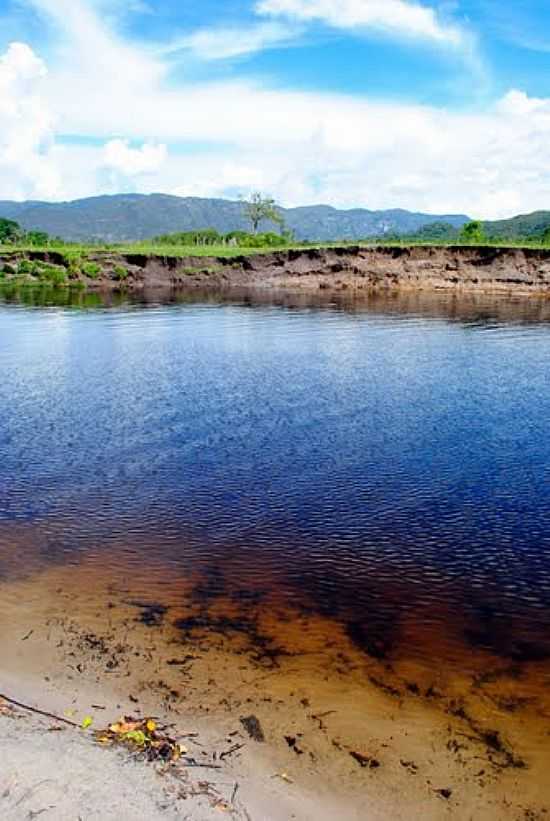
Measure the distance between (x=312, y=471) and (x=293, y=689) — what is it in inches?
415

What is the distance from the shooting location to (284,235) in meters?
139

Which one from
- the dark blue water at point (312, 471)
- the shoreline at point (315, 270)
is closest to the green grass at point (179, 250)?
the shoreline at point (315, 270)

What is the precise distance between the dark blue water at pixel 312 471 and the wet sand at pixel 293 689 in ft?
2.73

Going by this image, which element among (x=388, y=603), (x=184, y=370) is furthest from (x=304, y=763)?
(x=184, y=370)

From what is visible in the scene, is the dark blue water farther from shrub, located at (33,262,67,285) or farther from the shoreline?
shrub, located at (33,262,67,285)

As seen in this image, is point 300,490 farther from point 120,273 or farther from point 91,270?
point 91,270

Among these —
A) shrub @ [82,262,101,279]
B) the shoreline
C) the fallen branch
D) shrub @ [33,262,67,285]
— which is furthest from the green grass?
the fallen branch

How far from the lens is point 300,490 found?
66.7ft

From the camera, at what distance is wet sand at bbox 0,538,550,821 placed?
952 centimetres

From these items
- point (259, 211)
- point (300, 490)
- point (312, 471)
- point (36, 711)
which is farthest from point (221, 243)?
point (36, 711)

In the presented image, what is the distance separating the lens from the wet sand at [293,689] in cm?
952

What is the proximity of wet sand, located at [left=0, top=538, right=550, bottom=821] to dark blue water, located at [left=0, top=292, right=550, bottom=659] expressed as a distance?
0.83 meters

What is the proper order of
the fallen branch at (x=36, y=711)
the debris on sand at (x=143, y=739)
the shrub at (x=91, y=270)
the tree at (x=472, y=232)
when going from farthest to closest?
the tree at (x=472, y=232)
the shrub at (x=91, y=270)
the fallen branch at (x=36, y=711)
the debris on sand at (x=143, y=739)

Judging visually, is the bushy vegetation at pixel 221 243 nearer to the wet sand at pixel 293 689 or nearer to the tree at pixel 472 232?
the tree at pixel 472 232
